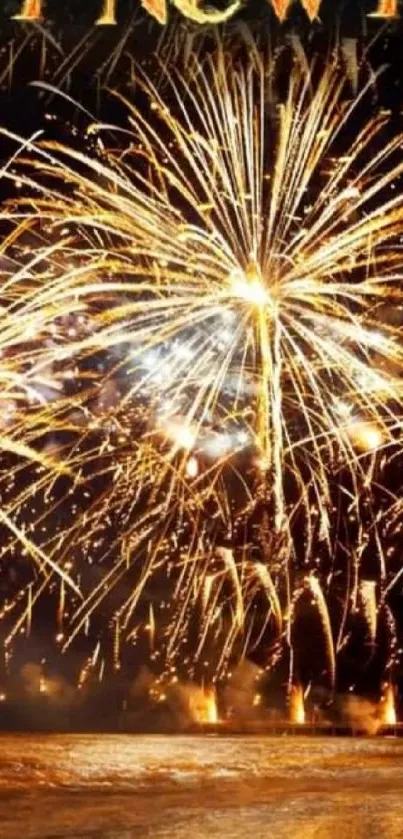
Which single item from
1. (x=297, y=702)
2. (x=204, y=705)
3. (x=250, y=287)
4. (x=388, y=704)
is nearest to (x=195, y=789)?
(x=250, y=287)

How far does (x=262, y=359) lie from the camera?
12.4 meters

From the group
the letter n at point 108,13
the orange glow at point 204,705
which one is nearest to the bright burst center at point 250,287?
the letter n at point 108,13

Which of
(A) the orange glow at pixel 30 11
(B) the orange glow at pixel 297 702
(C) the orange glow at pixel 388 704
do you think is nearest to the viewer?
(A) the orange glow at pixel 30 11

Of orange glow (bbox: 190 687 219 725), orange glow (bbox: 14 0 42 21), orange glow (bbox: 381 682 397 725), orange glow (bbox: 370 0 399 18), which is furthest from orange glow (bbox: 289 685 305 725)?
orange glow (bbox: 14 0 42 21)

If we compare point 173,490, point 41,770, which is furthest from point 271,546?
point 41,770

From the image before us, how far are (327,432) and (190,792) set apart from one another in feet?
15.2

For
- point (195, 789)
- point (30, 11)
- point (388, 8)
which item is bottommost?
point (195, 789)

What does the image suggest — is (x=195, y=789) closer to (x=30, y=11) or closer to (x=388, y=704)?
(x=30, y=11)

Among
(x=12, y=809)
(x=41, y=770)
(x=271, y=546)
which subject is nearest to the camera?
(x=12, y=809)

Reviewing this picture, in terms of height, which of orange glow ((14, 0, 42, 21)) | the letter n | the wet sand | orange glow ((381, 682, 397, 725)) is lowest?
the wet sand

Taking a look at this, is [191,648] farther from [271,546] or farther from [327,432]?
[327,432]

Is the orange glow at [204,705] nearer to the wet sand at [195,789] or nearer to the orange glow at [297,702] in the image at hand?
the orange glow at [297,702]

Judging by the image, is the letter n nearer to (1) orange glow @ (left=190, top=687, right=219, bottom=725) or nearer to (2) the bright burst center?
(2) the bright burst center

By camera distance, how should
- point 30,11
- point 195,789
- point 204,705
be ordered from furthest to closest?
point 204,705 < point 30,11 < point 195,789
